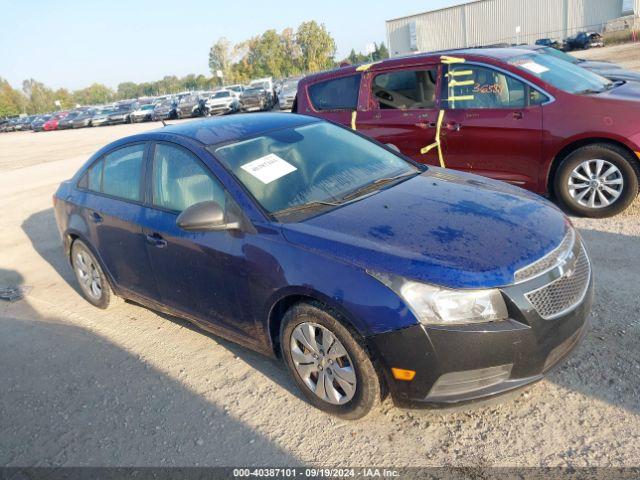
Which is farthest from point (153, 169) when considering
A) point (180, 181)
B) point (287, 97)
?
point (287, 97)

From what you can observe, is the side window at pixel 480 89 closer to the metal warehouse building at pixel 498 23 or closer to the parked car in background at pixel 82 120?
the parked car in background at pixel 82 120

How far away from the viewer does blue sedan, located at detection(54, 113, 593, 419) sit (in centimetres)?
248

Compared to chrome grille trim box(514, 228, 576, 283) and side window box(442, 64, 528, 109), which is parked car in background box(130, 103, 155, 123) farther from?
chrome grille trim box(514, 228, 576, 283)

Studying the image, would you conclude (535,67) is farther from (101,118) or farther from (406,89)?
(101,118)

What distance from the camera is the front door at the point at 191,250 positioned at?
3.21 meters

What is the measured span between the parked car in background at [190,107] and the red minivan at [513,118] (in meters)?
30.6

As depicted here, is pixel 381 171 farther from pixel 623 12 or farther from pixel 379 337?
pixel 623 12

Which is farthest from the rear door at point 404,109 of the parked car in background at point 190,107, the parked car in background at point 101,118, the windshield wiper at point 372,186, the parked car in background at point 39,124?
the parked car in background at point 39,124

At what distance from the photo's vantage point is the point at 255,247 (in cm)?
302

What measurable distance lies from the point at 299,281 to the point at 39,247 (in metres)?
5.71

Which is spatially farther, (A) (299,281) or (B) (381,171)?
(B) (381,171)

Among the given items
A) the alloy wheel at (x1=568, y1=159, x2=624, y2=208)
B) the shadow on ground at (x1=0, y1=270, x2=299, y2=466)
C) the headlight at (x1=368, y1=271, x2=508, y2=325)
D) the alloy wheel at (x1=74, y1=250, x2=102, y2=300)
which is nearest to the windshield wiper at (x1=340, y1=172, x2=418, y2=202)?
the headlight at (x1=368, y1=271, x2=508, y2=325)

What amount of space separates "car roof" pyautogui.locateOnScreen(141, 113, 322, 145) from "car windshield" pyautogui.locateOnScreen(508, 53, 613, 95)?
2.73 m

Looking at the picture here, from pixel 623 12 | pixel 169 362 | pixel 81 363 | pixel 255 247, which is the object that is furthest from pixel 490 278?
pixel 623 12
